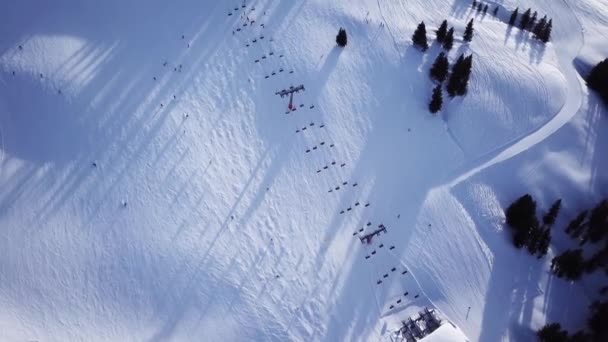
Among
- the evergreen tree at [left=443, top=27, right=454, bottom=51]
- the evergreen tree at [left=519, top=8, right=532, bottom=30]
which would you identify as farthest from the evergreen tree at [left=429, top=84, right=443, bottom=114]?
the evergreen tree at [left=519, top=8, right=532, bottom=30]

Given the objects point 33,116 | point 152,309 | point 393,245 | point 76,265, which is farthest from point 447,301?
point 33,116

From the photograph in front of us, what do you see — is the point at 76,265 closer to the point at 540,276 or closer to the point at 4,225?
the point at 4,225

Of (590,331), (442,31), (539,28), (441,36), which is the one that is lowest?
(590,331)

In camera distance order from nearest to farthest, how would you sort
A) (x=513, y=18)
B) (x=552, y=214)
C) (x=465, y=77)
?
(x=552, y=214) → (x=465, y=77) → (x=513, y=18)

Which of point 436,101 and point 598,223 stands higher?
point 436,101

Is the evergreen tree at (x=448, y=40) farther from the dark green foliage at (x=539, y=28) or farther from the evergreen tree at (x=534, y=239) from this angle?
the evergreen tree at (x=534, y=239)

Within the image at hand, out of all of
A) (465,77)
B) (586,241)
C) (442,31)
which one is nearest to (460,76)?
(465,77)

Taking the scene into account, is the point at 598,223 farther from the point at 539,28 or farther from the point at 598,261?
the point at 539,28
